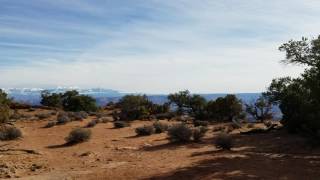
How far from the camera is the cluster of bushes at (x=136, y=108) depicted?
55.1m

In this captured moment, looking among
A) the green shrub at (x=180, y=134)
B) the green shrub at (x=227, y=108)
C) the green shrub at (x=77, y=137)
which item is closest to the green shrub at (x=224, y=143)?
the green shrub at (x=180, y=134)

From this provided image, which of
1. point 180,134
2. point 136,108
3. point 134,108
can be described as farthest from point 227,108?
point 180,134

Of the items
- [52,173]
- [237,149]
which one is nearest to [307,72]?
[237,149]

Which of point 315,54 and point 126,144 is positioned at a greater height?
point 315,54

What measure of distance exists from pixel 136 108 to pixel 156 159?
116 feet

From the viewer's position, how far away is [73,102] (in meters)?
70.5

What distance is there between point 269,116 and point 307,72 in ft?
117

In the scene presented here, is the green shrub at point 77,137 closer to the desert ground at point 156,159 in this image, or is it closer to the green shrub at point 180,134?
the desert ground at point 156,159

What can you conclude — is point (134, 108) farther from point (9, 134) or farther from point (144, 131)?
point (9, 134)

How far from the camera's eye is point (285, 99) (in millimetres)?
36719

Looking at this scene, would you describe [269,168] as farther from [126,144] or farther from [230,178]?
[126,144]

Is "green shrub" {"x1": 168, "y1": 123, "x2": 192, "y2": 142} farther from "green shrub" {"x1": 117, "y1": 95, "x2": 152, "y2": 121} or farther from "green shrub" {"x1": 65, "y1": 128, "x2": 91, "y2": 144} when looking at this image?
"green shrub" {"x1": 117, "y1": 95, "x2": 152, "y2": 121}

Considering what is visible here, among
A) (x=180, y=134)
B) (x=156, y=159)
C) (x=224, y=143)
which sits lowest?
(x=156, y=159)

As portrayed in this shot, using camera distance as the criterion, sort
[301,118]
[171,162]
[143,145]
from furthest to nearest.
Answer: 1. [301,118]
2. [143,145]
3. [171,162]
